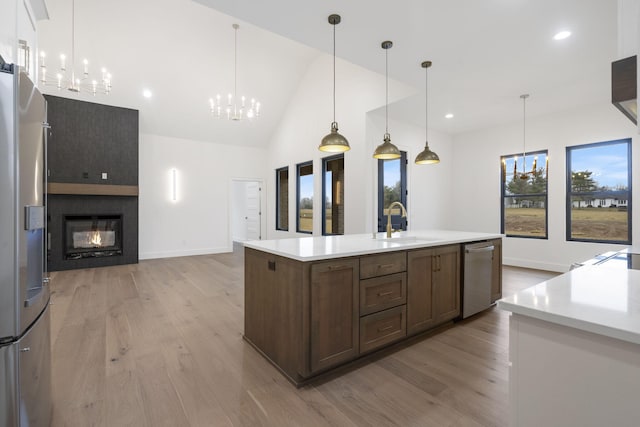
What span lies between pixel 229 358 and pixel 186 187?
5.77 meters

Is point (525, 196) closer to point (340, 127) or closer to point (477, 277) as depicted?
point (477, 277)

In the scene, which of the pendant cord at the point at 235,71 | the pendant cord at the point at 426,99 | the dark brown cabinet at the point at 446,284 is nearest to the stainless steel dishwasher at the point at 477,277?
the dark brown cabinet at the point at 446,284

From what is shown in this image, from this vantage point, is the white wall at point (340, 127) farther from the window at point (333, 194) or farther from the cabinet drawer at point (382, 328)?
the cabinet drawer at point (382, 328)

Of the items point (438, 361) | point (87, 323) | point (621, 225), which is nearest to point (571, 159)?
point (621, 225)

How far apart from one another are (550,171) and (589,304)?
18.5 feet

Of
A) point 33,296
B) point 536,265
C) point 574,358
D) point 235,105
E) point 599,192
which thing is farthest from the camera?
point 235,105

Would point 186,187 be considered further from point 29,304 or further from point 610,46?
point 610,46

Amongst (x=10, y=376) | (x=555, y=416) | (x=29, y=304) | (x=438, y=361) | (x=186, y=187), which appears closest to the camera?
(x=555, y=416)

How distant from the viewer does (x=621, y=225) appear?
4.75m

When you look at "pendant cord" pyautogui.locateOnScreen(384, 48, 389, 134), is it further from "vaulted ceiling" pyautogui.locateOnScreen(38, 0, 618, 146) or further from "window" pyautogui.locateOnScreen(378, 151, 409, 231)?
"window" pyautogui.locateOnScreen(378, 151, 409, 231)

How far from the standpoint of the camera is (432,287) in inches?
107

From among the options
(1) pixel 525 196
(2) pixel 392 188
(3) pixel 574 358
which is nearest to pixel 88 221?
(2) pixel 392 188

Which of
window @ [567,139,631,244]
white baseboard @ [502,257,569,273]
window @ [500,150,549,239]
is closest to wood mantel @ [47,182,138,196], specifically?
window @ [500,150,549,239]

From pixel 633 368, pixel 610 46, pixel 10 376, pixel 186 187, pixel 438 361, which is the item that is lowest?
pixel 438 361
